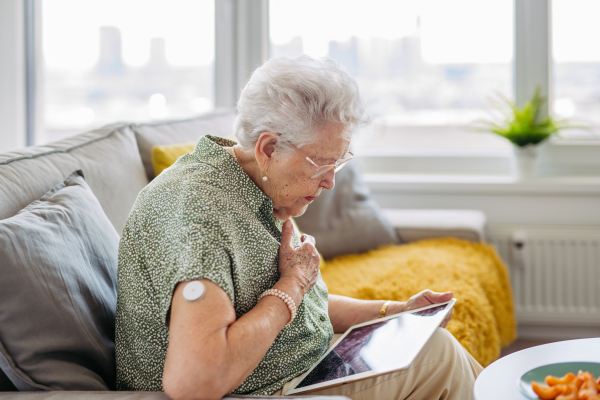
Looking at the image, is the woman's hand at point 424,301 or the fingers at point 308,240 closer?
the fingers at point 308,240

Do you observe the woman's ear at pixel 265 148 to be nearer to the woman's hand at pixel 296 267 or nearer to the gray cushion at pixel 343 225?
the woman's hand at pixel 296 267

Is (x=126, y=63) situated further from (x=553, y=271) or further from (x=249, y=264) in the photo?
(x=553, y=271)

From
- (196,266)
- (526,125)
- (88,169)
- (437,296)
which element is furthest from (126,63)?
(196,266)

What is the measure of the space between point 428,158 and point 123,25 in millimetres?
1657

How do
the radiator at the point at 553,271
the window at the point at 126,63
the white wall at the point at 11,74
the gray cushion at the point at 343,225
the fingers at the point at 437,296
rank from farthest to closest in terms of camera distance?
the window at the point at 126,63, the radiator at the point at 553,271, the white wall at the point at 11,74, the gray cushion at the point at 343,225, the fingers at the point at 437,296

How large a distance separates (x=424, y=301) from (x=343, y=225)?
92cm

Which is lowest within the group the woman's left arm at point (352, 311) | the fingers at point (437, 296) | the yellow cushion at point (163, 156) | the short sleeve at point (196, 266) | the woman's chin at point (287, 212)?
the woman's left arm at point (352, 311)

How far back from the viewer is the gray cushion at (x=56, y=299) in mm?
868

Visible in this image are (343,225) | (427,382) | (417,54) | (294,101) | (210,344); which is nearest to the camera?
A: (210,344)

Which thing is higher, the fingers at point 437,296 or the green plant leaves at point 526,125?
the green plant leaves at point 526,125

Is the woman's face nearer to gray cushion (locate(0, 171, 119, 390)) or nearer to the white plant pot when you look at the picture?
gray cushion (locate(0, 171, 119, 390))

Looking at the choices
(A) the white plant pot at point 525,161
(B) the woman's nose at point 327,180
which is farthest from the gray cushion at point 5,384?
(A) the white plant pot at point 525,161

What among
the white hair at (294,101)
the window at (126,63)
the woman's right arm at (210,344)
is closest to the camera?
the woman's right arm at (210,344)

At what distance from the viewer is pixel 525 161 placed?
2.55 meters
